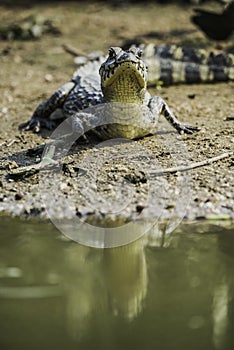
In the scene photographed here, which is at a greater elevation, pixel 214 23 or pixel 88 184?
pixel 214 23

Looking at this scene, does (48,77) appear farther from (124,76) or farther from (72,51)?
(124,76)

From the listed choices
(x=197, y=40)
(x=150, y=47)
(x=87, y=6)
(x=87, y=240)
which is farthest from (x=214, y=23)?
(x=87, y=240)

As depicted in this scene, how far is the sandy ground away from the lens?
5.38 metres

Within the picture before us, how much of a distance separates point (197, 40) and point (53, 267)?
7.19 metres

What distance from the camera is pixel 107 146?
6.57 metres

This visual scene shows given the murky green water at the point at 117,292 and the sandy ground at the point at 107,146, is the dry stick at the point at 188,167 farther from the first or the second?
the murky green water at the point at 117,292

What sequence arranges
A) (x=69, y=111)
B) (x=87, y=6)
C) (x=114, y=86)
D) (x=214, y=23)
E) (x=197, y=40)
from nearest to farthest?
(x=114, y=86) < (x=69, y=111) < (x=214, y=23) < (x=197, y=40) < (x=87, y=6)

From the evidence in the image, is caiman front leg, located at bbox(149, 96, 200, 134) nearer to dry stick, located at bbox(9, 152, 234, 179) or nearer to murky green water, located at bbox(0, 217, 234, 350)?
dry stick, located at bbox(9, 152, 234, 179)

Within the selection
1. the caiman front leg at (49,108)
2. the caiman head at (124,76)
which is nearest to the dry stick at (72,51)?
the caiman front leg at (49,108)

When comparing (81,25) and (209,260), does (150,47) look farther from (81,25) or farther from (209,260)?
(209,260)

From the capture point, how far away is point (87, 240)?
487cm

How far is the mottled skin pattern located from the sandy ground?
0.19 m

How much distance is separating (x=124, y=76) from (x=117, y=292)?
2813 millimetres

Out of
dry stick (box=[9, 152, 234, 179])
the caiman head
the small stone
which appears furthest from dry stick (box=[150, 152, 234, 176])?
the small stone
